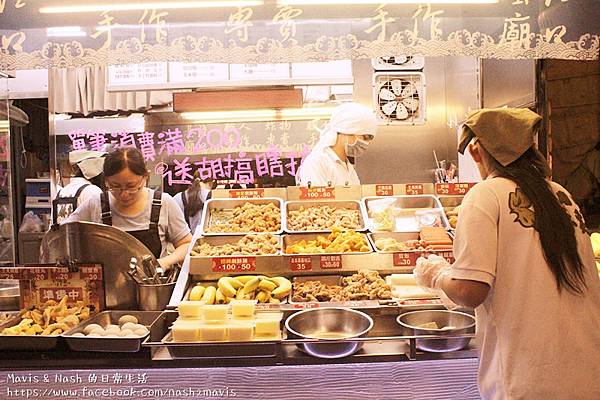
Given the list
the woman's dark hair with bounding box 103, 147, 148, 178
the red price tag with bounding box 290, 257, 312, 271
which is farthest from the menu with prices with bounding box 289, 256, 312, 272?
the woman's dark hair with bounding box 103, 147, 148, 178

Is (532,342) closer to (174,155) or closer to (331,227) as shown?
(331,227)

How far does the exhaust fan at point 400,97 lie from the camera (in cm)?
614

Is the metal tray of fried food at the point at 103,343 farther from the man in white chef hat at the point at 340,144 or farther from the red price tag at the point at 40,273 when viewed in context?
the man in white chef hat at the point at 340,144

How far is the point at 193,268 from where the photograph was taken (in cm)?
307

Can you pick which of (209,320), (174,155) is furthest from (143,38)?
(174,155)

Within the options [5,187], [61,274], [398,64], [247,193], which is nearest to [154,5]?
[247,193]

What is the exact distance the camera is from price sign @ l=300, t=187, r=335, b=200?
3766 millimetres

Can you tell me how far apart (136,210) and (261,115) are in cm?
255

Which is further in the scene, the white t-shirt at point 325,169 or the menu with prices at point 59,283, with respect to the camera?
the white t-shirt at point 325,169

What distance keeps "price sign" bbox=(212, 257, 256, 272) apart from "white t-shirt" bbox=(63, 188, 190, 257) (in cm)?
117

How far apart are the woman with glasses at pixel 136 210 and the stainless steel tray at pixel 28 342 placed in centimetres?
134

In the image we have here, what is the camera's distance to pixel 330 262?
10.1 ft

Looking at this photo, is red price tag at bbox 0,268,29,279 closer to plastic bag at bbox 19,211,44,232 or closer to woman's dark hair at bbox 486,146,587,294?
plastic bag at bbox 19,211,44,232

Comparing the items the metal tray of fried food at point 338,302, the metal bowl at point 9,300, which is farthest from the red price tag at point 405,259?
the metal bowl at point 9,300
